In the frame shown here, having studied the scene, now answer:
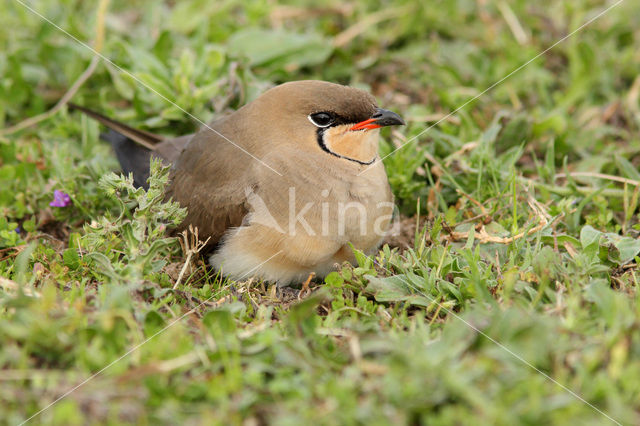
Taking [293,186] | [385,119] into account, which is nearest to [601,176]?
[385,119]

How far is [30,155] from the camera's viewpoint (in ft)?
15.8

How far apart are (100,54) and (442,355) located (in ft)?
12.9

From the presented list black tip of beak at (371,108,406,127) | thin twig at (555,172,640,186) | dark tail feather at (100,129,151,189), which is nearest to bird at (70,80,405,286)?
black tip of beak at (371,108,406,127)

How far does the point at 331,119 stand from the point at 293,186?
1.50 feet

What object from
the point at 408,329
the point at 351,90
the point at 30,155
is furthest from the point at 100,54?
the point at 408,329

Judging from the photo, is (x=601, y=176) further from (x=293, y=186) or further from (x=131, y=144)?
(x=131, y=144)

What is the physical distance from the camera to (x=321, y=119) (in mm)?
4059

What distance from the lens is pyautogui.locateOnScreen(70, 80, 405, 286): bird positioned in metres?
3.84

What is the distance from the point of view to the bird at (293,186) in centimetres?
384

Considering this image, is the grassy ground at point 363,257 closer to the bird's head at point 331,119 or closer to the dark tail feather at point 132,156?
the dark tail feather at point 132,156

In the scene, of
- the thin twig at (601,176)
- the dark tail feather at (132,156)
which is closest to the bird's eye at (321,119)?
the dark tail feather at (132,156)

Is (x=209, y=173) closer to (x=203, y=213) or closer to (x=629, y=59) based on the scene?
(x=203, y=213)

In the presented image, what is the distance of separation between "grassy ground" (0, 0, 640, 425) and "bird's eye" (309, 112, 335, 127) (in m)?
0.68

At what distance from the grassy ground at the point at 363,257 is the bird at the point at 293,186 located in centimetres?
19
